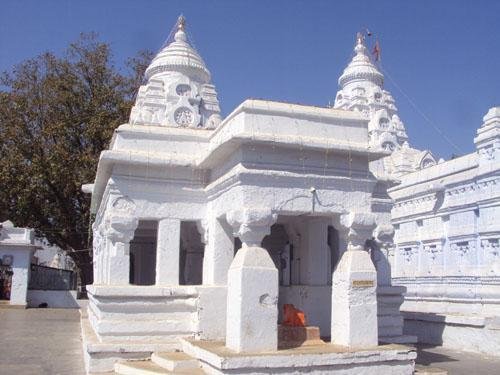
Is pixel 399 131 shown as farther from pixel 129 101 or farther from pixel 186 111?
pixel 186 111

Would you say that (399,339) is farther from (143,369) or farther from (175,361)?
(143,369)

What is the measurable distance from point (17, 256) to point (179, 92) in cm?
1184

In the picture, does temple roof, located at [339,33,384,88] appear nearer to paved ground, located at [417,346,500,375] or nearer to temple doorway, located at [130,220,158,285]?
temple doorway, located at [130,220,158,285]

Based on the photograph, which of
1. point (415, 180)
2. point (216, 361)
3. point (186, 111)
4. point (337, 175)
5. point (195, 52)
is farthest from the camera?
point (415, 180)

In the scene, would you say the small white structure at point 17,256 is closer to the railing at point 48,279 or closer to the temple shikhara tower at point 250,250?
the railing at point 48,279

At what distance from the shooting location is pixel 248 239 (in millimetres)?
8555

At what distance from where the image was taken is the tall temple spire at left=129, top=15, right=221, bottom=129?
1864 cm

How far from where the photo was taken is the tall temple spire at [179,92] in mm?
18641

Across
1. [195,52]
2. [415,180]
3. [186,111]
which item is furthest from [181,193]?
[415,180]

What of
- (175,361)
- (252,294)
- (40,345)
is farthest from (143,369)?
(40,345)

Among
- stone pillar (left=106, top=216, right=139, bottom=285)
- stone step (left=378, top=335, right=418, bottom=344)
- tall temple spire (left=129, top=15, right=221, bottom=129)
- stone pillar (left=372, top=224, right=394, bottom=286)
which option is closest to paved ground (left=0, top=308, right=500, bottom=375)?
stone step (left=378, top=335, right=418, bottom=344)

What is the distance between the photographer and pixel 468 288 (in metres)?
16.1

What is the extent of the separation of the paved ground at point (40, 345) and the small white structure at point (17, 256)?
413cm

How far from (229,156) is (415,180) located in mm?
15932
